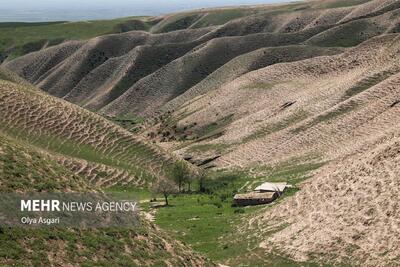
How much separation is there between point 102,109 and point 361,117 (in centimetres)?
10288

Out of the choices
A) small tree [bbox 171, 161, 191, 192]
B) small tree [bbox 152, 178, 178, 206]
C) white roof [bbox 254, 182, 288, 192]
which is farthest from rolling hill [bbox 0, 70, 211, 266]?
white roof [bbox 254, 182, 288, 192]

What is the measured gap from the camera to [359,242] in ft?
125

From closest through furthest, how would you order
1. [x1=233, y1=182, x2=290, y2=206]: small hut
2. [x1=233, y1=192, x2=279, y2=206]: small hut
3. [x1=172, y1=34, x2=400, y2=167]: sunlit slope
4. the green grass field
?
the green grass field, [x1=233, y1=192, x2=279, y2=206]: small hut, [x1=233, y1=182, x2=290, y2=206]: small hut, [x1=172, y1=34, x2=400, y2=167]: sunlit slope

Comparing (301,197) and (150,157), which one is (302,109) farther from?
(301,197)

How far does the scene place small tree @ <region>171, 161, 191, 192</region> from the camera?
70.6 metres

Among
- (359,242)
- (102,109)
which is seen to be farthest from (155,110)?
(359,242)

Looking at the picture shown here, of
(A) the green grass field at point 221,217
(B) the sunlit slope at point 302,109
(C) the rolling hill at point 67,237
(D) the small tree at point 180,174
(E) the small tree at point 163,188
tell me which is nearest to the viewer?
(C) the rolling hill at point 67,237

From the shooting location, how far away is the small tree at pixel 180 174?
70.6 meters

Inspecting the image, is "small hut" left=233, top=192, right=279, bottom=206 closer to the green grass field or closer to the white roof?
the white roof

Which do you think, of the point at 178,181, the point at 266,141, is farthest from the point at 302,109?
the point at 178,181

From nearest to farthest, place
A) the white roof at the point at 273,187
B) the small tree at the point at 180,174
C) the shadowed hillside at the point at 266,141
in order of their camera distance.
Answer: the shadowed hillside at the point at 266,141
the white roof at the point at 273,187
the small tree at the point at 180,174

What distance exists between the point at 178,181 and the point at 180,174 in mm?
Answer: 945

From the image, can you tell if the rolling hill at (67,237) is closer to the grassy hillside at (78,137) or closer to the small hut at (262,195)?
the grassy hillside at (78,137)

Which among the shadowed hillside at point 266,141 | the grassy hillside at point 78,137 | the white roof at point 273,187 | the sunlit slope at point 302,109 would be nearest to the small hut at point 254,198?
the white roof at point 273,187
